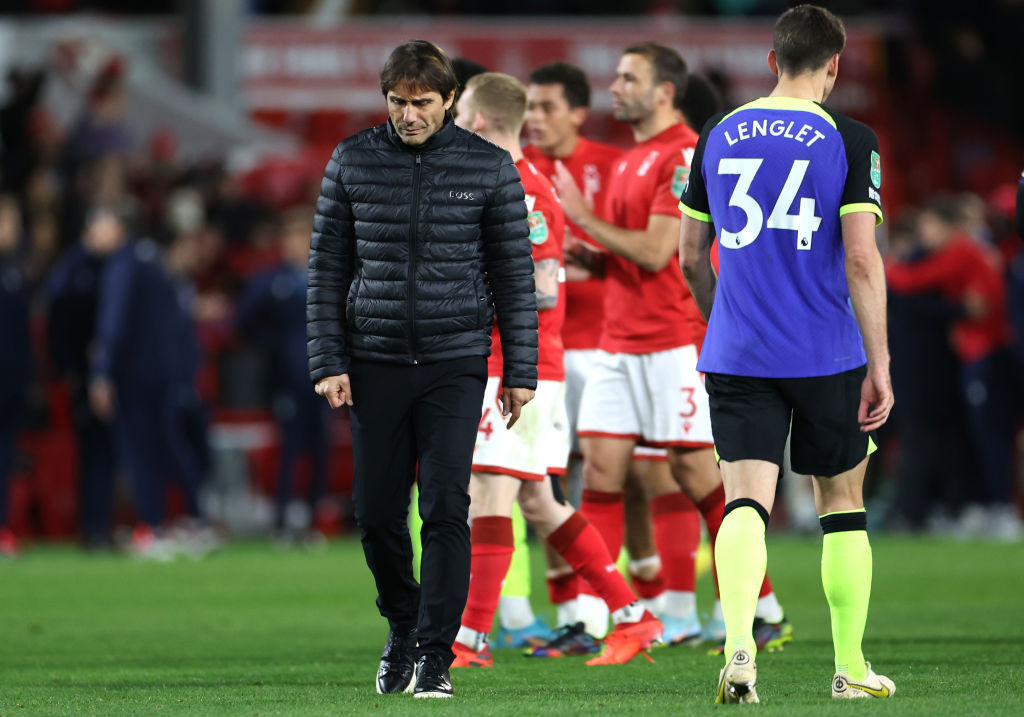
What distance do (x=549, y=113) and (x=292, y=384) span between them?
6570mm

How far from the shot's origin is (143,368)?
13852 mm

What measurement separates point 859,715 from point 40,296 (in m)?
11.5

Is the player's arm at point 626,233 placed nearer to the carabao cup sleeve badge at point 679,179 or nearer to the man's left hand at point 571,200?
the man's left hand at point 571,200

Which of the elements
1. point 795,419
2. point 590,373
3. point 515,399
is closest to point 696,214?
point 795,419

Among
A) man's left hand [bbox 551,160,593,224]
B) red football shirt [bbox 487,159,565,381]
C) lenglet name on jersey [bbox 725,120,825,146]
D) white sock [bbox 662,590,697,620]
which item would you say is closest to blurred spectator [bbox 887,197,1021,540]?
white sock [bbox 662,590,697,620]

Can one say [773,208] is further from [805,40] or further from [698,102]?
[698,102]

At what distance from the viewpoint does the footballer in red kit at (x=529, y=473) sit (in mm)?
6855

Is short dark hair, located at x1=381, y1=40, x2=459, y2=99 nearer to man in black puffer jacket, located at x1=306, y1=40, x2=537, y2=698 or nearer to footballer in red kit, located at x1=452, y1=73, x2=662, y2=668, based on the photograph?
man in black puffer jacket, located at x1=306, y1=40, x2=537, y2=698

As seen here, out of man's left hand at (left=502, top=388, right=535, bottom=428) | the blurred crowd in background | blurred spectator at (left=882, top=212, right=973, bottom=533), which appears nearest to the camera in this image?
man's left hand at (left=502, top=388, right=535, bottom=428)

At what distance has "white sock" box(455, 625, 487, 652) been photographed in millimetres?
6902

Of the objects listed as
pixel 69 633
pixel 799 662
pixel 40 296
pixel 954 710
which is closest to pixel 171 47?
pixel 40 296

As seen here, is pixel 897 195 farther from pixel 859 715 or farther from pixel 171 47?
pixel 859 715

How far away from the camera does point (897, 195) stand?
2333 centimetres

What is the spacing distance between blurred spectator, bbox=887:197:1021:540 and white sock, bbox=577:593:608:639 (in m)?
7.85
